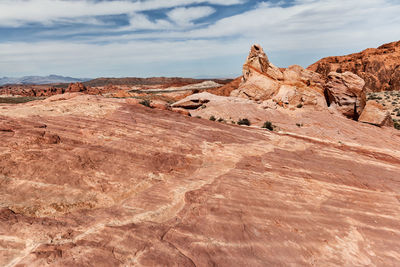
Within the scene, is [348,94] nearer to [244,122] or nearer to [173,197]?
[244,122]

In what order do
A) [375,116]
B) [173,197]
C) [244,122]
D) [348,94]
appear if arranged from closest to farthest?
[173,197]
[244,122]
[375,116]
[348,94]

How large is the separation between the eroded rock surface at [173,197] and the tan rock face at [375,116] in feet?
50.9

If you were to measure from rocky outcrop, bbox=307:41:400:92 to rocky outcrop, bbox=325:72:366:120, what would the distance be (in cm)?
3865

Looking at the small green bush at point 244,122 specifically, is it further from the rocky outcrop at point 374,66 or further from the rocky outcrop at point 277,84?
the rocky outcrop at point 374,66

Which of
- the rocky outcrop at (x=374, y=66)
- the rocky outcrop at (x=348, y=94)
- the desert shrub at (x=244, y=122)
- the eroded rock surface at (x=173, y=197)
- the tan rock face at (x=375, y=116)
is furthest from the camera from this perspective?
the rocky outcrop at (x=374, y=66)

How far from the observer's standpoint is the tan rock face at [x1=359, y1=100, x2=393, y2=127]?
24.6m

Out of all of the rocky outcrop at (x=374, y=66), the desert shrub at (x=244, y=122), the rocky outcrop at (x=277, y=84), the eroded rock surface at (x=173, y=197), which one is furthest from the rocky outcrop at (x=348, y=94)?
the rocky outcrop at (x=374, y=66)

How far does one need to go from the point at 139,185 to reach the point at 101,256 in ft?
9.96

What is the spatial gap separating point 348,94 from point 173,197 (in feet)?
86.8

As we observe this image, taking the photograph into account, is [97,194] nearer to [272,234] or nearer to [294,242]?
[272,234]

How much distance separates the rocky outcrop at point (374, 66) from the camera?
193 feet

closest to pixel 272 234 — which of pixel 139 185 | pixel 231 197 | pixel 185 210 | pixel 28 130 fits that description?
pixel 231 197

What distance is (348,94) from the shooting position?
26.2 metres

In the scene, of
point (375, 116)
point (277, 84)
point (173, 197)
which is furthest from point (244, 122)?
point (375, 116)
